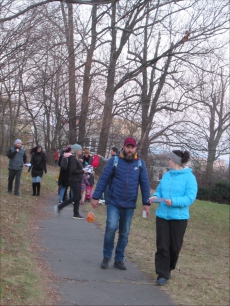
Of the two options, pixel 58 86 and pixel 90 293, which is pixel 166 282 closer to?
pixel 90 293

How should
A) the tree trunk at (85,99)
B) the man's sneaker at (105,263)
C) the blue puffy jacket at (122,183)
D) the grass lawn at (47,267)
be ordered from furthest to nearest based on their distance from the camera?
the tree trunk at (85,99)
the man's sneaker at (105,263)
the blue puffy jacket at (122,183)
the grass lawn at (47,267)

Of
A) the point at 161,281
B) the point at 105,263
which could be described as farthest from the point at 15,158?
the point at 161,281

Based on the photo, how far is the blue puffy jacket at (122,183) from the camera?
6.80 meters

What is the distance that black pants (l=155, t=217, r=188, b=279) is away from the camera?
643 cm

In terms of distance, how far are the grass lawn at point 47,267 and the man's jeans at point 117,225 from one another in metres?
0.59

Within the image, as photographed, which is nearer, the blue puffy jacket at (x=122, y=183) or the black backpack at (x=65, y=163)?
the blue puffy jacket at (x=122, y=183)

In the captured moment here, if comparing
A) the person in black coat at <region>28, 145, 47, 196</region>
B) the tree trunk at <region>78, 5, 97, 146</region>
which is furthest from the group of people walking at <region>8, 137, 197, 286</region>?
the tree trunk at <region>78, 5, 97, 146</region>

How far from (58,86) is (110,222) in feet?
54.8

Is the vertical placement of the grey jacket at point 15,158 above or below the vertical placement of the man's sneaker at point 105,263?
above

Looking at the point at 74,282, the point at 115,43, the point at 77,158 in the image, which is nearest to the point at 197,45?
the point at 115,43

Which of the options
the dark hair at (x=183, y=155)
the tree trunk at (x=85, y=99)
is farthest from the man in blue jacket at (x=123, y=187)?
the tree trunk at (x=85, y=99)

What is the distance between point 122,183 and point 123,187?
60 millimetres

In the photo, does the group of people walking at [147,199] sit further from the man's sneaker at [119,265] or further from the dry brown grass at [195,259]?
the dry brown grass at [195,259]

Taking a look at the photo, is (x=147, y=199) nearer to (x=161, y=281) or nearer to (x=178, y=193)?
(x=178, y=193)
